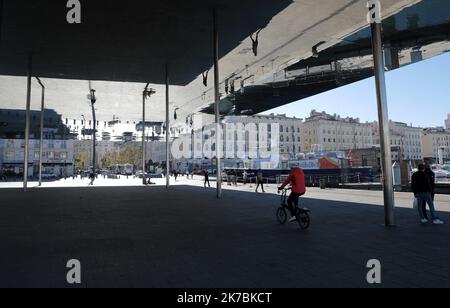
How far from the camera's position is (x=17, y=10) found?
46.3ft

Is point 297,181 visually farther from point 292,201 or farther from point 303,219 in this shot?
point 303,219

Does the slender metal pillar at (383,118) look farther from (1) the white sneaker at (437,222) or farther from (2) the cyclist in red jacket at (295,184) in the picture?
(2) the cyclist in red jacket at (295,184)

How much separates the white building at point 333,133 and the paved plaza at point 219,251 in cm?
10877

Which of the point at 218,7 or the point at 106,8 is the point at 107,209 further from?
the point at 218,7

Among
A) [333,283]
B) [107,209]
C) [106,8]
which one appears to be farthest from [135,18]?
[333,283]

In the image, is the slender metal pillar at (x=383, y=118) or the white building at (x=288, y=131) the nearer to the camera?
the slender metal pillar at (x=383, y=118)

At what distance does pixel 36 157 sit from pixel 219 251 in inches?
3128

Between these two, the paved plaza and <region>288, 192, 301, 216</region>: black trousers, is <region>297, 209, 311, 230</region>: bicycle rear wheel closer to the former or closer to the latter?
<region>288, 192, 301, 216</region>: black trousers

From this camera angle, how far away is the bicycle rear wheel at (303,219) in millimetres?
8113

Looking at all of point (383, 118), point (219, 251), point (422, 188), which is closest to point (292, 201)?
point (219, 251)

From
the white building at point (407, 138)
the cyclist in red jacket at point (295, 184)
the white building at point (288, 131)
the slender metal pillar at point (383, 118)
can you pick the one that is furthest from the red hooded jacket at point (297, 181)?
the white building at point (407, 138)

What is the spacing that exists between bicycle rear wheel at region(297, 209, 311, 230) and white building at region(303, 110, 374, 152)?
109m

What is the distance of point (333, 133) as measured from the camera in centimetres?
12088

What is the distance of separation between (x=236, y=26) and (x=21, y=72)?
51.8 ft
